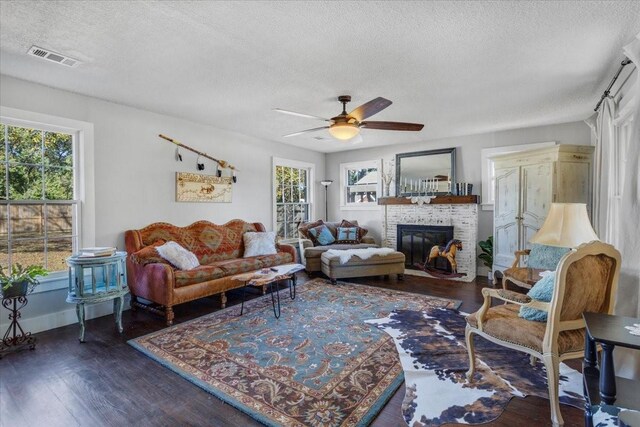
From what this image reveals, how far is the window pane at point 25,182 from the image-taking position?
10.4ft

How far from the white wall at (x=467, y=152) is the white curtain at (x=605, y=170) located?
4.28 ft

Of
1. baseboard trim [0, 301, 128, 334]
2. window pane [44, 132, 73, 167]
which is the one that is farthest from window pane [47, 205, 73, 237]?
baseboard trim [0, 301, 128, 334]

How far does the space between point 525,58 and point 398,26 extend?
1300 mm

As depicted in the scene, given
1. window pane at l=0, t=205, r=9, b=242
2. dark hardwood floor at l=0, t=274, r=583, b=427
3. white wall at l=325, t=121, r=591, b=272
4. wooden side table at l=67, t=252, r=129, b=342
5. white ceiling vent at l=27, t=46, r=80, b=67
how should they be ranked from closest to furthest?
1. dark hardwood floor at l=0, t=274, r=583, b=427
2. white ceiling vent at l=27, t=46, r=80, b=67
3. wooden side table at l=67, t=252, r=129, b=342
4. window pane at l=0, t=205, r=9, b=242
5. white wall at l=325, t=121, r=591, b=272

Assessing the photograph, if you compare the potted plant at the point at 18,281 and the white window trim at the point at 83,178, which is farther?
the white window trim at the point at 83,178

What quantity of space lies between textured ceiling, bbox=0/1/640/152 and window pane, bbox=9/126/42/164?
571 millimetres

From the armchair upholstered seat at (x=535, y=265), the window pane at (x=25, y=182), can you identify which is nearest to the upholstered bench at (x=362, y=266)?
the armchair upholstered seat at (x=535, y=265)

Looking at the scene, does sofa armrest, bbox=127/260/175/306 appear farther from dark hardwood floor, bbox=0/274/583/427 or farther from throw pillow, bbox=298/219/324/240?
throw pillow, bbox=298/219/324/240

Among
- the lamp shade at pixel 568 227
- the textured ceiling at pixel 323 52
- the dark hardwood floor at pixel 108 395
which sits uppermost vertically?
the textured ceiling at pixel 323 52

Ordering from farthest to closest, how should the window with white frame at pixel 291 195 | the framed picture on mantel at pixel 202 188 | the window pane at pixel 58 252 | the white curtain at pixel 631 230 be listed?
the window with white frame at pixel 291 195 → the framed picture on mantel at pixel 202 188 → the window pane at pixel 58 252 → the white curtain at pixel 631 230

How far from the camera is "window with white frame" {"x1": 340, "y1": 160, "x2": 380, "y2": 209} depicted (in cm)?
680

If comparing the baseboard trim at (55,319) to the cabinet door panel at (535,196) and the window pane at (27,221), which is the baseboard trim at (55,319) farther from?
the cabinet door panel at (535,196)

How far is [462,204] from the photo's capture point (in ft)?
18.0

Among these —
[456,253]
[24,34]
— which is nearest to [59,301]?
[24,34]
